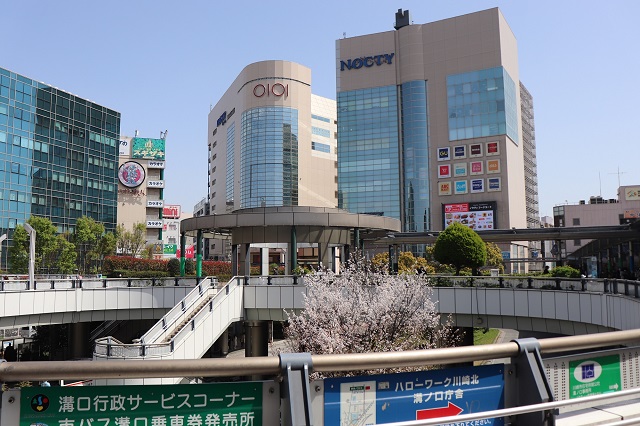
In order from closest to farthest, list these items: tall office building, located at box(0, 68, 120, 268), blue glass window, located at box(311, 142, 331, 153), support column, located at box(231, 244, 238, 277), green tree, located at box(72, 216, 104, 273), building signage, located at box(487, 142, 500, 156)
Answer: support column, located at box(231, 244, 238, 277), tall office building, located at box(0, 68, 120, 268), green tree, located at box(72, 216, 104, 273), building signage, located at box(487, 142, 500, 156), blue glass window, located at box(311, 142, 331, 153)

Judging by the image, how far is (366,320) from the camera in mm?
21859

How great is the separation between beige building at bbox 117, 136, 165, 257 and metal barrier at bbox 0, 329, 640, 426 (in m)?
105

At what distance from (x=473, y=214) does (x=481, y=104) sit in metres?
20.4

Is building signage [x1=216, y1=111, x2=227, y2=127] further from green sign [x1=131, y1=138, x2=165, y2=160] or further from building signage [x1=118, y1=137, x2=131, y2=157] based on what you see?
building signage [x1=118, y1=137, x2=131, y2=157]

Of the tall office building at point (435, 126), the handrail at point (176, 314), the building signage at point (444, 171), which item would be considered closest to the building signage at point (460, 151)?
the tall office building at point (435, 126)

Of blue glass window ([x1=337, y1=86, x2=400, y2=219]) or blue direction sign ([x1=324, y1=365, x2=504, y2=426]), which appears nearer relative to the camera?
blue direction sign ([x1=324, y1=365, x2=504, y2=426])

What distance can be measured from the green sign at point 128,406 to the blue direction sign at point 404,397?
0.77 metres

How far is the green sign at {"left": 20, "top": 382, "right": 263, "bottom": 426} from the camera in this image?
360 cm

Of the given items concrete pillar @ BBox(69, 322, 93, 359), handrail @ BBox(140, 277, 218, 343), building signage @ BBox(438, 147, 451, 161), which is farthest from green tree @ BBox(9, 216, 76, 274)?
building signage @ BBox(438, 147, 451, 161)

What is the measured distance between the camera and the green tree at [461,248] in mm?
35875

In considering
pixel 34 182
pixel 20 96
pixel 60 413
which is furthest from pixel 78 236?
pixel 60 413

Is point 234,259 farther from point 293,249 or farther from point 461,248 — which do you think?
point 461,248

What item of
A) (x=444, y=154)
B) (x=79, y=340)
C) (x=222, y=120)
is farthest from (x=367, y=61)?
(x=79, y=340)

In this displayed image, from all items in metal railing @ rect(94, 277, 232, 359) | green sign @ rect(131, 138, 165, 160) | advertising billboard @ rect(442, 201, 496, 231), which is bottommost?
metal railing @ rect(94, 277, 232, 359)
